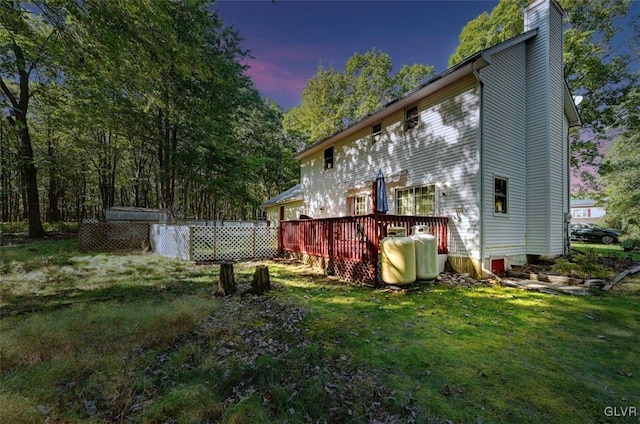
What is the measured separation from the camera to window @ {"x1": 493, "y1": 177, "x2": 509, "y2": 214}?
815 centimetres

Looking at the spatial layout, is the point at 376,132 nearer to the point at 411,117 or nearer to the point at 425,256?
the point at 411,117

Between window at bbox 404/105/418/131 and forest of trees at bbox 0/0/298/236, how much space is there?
650 centimetres

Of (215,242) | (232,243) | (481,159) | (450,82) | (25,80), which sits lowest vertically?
(232,243)


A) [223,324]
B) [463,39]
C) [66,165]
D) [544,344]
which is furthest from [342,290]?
[66,165]

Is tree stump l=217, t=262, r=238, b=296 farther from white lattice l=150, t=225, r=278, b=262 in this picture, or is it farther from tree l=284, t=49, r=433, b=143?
tree l=284, t=49, r=433, b=143

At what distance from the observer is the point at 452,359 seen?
315 cm

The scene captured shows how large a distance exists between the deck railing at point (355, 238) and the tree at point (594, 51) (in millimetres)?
13877

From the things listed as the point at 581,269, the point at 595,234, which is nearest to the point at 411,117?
the point at 581,269

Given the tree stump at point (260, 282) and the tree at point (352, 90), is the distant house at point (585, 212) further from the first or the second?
the tree stump at point (260, 282)

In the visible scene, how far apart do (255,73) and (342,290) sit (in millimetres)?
15502

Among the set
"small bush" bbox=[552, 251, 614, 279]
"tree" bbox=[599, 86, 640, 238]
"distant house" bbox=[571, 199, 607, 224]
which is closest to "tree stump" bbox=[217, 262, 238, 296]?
"small bush" bbox=[552, 251, 614, 279]

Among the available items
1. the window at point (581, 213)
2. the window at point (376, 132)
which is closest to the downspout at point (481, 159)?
the window at point (376, 132)

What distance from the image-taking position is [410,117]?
385 inches

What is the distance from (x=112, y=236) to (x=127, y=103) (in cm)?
683
